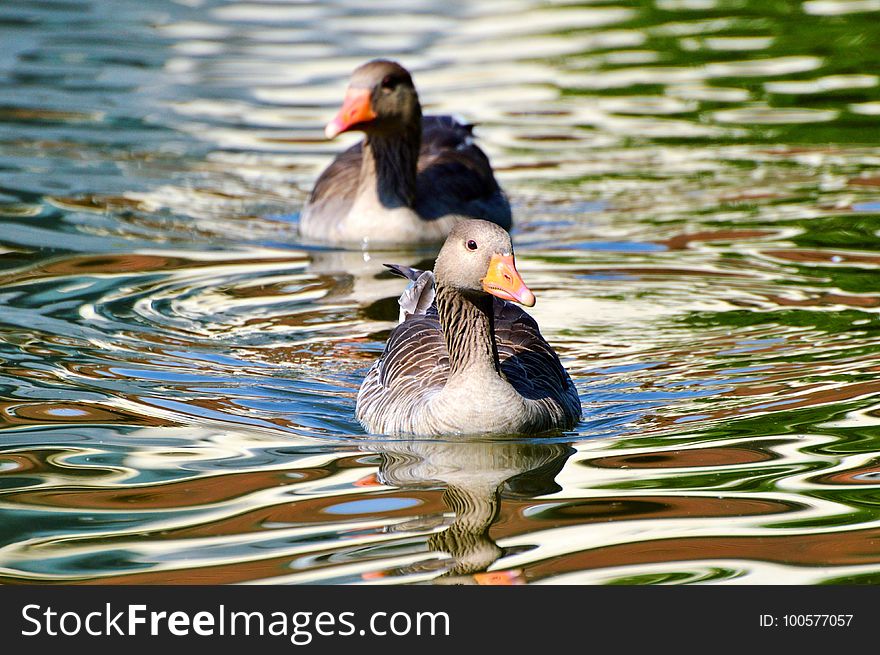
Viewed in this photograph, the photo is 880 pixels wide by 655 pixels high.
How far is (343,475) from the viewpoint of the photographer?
28.4 feet

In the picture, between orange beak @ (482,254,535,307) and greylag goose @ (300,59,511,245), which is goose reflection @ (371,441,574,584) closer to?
orange beak @ (482,254,535,307)

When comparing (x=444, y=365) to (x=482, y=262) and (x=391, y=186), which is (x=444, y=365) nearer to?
(x=482, y=262)

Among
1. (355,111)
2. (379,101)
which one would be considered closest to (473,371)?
(355,111)

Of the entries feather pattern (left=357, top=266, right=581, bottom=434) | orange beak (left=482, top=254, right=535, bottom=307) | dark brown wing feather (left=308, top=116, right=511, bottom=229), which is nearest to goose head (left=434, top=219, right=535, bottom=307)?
orange beak (left=482, top=254, right=535, bottom=307)

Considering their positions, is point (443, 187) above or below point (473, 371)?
above

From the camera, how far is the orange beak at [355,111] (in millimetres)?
14617

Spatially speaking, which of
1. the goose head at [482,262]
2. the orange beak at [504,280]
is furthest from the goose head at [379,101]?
the orange beak at [504,280]

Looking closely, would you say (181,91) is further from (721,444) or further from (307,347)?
(721,444)

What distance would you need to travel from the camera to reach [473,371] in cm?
929

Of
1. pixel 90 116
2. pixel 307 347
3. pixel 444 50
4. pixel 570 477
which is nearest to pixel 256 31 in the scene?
pixel 444 50

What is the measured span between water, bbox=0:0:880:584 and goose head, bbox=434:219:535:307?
102cm

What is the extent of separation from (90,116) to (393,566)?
1383cm

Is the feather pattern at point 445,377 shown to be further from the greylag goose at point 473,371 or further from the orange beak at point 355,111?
the orange beak at point 355,111

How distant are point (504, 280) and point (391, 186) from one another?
671 centimetres
